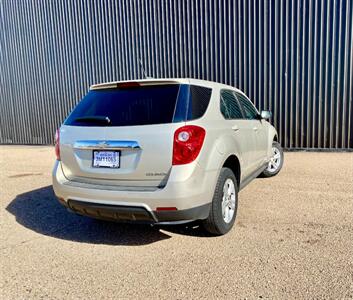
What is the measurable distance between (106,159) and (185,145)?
2.70ft

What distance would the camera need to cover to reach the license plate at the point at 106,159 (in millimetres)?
3158

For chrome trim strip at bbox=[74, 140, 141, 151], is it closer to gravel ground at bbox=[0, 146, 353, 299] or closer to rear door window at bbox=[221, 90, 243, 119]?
gravel ground at bbox=[0, 146, 353, 299]

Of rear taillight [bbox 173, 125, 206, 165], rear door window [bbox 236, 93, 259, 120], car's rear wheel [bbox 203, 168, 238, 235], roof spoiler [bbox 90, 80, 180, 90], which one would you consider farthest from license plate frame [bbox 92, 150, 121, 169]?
rear door window [bbox 236, 93, 259, 120]

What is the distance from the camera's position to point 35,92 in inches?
497

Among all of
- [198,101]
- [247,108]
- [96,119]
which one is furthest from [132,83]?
[247,108]

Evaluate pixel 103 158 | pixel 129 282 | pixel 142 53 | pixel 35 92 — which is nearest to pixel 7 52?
pixel 35 92

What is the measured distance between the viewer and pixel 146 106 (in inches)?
127

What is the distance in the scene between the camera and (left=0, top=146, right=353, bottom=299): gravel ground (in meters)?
2.64

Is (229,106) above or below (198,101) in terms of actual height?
below

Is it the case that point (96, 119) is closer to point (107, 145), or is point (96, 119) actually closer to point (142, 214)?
A: point (107, 145)

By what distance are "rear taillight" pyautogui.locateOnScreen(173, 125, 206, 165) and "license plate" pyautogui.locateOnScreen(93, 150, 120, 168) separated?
23.4 inches

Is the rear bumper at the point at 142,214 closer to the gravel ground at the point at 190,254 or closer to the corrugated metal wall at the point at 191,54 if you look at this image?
the gravel ground at the point at 190,254

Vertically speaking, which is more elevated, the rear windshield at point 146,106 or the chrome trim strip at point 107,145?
the rear windshield at point 146,106

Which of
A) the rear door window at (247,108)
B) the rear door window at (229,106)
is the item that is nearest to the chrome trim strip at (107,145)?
the rear door window at (229,106)
